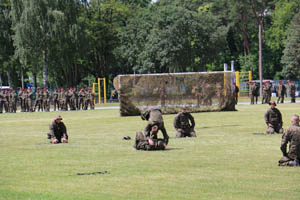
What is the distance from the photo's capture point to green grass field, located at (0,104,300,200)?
1134 cm

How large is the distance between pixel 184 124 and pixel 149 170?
856cm

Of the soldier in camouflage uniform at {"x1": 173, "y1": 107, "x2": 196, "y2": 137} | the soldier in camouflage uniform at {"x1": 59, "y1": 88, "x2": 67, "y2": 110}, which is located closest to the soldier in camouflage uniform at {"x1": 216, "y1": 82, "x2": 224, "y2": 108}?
the soldier in camouflage uniform at {"x1": 59, "y1": 88, "x2": 67, "y2": 110}

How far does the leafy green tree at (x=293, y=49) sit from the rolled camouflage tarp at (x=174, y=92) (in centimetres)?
4389

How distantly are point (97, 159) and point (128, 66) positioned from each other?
7082cm

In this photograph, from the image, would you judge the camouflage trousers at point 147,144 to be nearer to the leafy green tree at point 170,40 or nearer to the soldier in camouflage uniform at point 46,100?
the soldier in camouflage uniform at point 46,100

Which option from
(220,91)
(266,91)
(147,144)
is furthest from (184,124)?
(266,91)

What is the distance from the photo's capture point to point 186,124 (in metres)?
22.7

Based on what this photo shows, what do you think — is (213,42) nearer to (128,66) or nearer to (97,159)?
(128,66)

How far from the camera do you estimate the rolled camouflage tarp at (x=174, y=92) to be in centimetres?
4097

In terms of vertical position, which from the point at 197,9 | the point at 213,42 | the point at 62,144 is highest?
the point at 197,9

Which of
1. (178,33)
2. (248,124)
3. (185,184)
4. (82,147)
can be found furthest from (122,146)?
(178,33)

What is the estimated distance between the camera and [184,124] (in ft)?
74.4

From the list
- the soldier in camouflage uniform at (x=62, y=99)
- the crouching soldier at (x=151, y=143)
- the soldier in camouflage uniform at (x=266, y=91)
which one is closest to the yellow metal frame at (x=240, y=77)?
the soldier in camouflage uniform at (x=266, y=91)

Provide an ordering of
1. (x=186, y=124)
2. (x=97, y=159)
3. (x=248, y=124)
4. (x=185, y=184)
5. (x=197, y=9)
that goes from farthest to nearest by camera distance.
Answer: (x=197, y=9) < (x=248, y=124) < (x=186, y=124) < (x=97, y=159) < (x=185, y=184)
